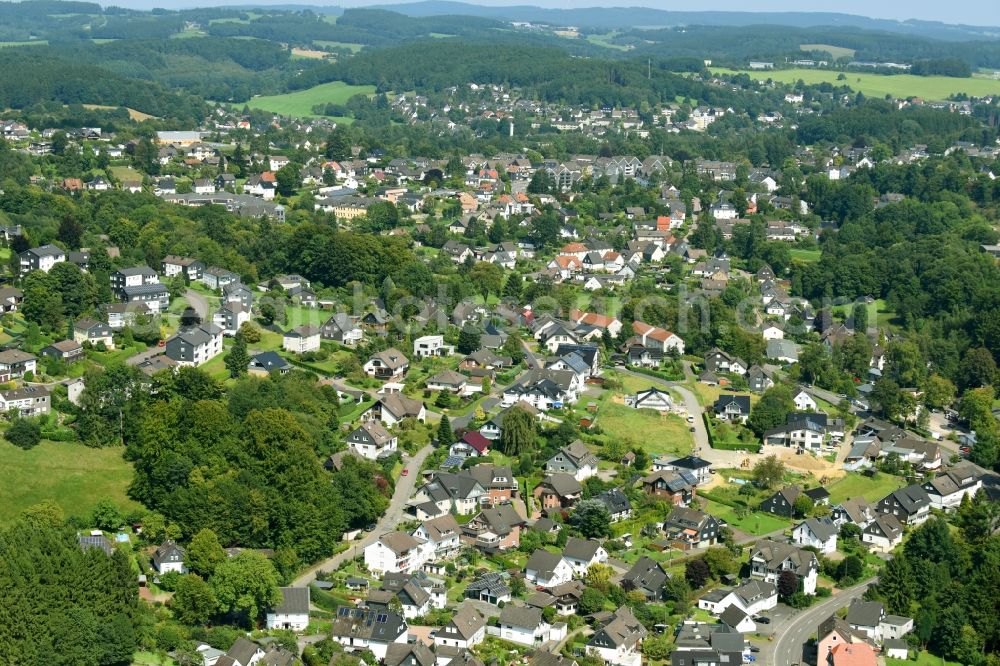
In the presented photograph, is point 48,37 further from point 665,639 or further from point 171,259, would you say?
point 665,639

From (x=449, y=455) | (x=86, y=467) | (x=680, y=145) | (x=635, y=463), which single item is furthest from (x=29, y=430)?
(x=680, y=145)

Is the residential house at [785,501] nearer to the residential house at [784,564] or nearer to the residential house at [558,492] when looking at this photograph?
the residential house at [784,564]

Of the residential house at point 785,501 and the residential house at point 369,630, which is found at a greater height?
the residential house at point 369,630

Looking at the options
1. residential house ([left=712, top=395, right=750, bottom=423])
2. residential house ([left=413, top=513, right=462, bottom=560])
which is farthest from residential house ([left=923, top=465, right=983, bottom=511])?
residential house ([left=413, top=513, right=462, bottom=560])

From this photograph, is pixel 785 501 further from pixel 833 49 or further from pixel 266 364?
A: pixel 833 49

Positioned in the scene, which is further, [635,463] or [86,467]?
[635,463]

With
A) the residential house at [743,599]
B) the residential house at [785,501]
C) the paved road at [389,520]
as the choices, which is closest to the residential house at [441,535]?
the paved road at [389,520]

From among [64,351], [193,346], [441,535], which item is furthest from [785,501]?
[64,351]
